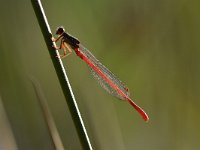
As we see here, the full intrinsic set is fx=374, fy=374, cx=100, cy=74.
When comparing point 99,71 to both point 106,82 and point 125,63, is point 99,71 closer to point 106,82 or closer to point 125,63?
point 106,82

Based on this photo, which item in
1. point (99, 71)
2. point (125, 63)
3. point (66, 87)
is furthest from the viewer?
point (125, 63)

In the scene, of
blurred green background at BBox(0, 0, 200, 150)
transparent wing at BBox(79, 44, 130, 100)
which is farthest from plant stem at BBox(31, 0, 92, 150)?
blurred green background at BBox(0, 0, 200, 150)

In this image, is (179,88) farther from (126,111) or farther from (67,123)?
(67,123)

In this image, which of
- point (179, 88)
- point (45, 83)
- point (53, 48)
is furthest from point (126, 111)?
point (53, 48)

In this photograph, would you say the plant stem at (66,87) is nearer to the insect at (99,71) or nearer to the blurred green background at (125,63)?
the insect at (99,71)

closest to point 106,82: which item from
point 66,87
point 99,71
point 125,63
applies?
point 99,71
